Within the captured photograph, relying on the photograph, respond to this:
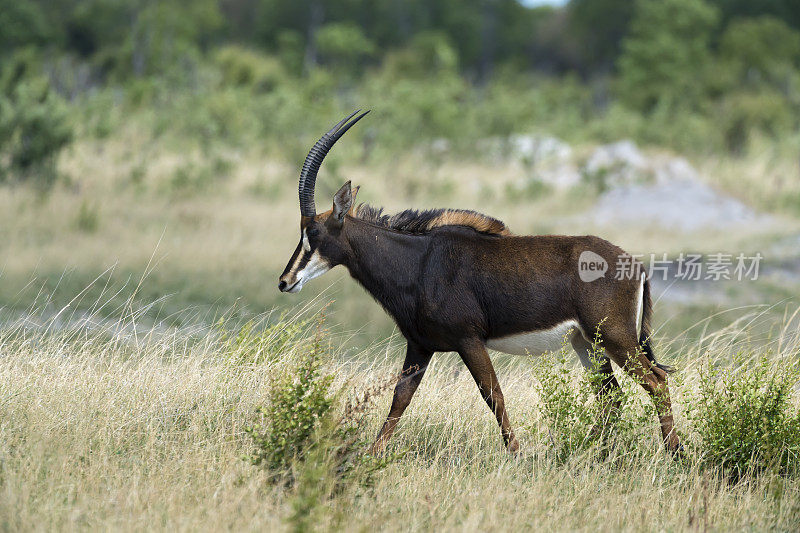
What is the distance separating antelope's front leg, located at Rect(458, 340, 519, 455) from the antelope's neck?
0.53m

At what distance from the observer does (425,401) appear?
7070 mm

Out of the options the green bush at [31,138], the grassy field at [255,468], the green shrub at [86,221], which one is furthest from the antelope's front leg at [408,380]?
the green bush at [31,138]

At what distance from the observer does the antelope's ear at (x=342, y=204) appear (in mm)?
6242

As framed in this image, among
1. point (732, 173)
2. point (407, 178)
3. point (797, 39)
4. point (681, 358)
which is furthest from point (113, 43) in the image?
point (681, 358)

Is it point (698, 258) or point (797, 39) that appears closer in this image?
point (698, 258)

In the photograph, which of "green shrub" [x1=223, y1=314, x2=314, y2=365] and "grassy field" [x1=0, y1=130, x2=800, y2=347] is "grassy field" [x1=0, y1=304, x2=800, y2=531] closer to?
"green shrub" [x1=223, y1=314, x2=314, y2=365]

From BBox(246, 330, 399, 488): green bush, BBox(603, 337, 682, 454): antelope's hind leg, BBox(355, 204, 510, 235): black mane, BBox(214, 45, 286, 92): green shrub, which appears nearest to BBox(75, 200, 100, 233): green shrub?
BBox(355, 204, 510, 235): black mane

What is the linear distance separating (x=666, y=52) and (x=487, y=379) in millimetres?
49447

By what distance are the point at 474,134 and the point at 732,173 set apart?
8452 millimetres

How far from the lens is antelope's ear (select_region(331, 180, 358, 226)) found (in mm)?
6242

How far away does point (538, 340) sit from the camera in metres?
6.08

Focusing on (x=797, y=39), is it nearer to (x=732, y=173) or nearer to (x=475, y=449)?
(x=732, y=173)

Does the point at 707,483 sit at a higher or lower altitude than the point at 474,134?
higher

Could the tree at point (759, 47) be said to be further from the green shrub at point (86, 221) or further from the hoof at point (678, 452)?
the hoof at point (678, 452)
